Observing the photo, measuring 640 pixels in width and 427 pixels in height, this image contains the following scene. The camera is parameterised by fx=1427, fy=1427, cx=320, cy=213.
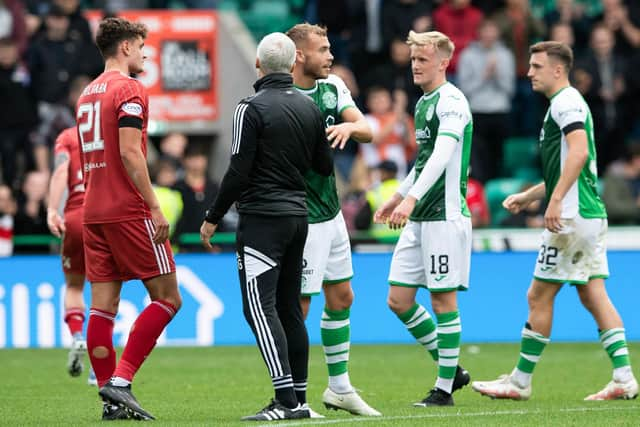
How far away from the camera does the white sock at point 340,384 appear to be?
938 cm

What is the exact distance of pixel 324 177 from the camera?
9.41m

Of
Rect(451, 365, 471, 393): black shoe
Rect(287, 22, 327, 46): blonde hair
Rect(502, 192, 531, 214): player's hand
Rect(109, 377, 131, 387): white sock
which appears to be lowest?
Rect(451, 365, 471, 393): black shoe

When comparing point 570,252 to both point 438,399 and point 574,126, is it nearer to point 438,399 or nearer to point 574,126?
point 574,126

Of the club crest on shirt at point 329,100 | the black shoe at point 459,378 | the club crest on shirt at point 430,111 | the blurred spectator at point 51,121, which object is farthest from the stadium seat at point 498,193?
the club crest on shirt at point 329,100

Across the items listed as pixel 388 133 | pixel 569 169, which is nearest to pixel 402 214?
pixel 569 169

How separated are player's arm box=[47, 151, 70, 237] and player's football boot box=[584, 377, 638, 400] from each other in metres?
4.43

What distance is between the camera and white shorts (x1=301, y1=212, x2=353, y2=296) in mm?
9406

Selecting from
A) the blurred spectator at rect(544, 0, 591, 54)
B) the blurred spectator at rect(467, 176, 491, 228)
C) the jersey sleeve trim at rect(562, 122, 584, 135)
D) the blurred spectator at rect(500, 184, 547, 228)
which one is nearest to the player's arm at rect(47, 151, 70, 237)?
the jersey sleeve trim at rect(562, 122, 584, 135)

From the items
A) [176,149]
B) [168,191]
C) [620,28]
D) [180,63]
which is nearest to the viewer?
[168,191]

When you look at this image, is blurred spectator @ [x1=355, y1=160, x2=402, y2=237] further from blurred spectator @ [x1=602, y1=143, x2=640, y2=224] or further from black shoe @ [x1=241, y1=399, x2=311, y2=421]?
black shoe @ [x1=241, y1=399, x2=311, y2=421]

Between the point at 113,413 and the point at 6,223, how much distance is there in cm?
791

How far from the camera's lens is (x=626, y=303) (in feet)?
51.6

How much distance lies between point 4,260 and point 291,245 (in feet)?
25.3

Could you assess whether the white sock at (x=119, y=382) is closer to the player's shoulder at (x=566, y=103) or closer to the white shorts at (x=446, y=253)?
the white shorts at (x=446, y=253)
